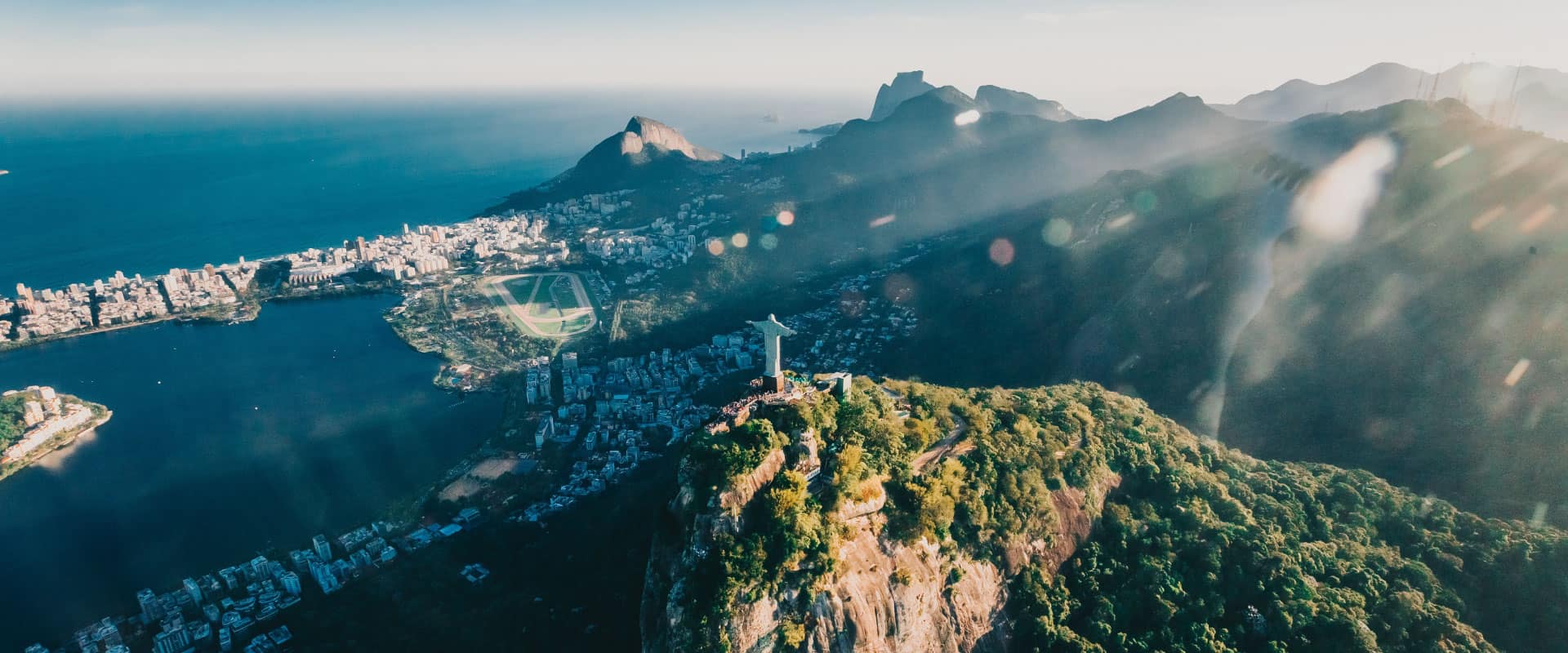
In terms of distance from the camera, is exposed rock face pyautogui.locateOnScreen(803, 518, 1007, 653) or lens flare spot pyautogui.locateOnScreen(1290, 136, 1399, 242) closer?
exposed rock face pyautogui.locateOnScreen(803, 518, 1007, 653)

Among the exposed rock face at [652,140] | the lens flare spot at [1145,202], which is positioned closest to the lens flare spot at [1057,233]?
the lens flare spot at [1145,202]

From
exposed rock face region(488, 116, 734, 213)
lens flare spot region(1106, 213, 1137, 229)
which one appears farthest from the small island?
lens flare spot region(1106, 213, 1137, 229)

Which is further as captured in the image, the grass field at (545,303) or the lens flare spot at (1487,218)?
the grass field at (545,303)

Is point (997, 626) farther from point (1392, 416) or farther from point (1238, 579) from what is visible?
point (1392, 416)

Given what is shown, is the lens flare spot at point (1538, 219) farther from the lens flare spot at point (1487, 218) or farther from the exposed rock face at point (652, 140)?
the exposed rock face at point (652, 140)

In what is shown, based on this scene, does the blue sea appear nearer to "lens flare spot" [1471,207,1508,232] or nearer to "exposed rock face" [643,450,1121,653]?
"exposed rock face" [643,450,1121,653]

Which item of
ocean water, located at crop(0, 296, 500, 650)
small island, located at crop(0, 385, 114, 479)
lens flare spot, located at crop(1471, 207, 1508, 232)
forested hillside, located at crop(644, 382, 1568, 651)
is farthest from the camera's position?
small island, located at crop(0, 385, 114, 479)

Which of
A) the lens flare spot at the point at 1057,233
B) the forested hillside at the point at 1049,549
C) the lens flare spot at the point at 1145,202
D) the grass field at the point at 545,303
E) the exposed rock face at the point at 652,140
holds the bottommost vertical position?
the grass field at the point at 545,303
